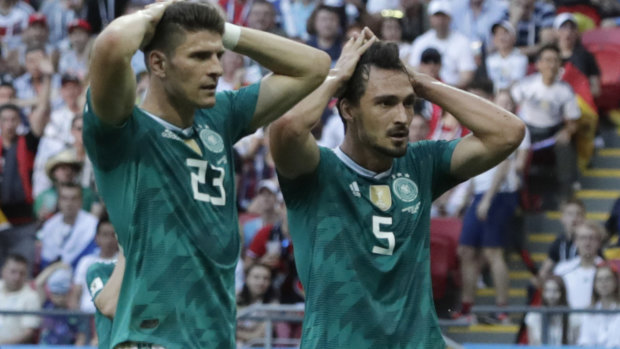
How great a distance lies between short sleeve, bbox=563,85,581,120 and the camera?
1271 centimetres

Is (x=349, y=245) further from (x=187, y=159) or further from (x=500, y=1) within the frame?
(x=500, y=1)

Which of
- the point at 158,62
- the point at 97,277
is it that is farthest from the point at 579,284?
the point at 158,62

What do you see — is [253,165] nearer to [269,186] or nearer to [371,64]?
[269,186]

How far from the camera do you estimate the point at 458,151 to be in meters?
6.12

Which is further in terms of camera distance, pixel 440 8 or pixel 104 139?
pixel 440 8

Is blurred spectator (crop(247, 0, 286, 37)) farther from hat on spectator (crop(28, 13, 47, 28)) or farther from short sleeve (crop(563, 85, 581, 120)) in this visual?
short sleeve (crop(563, 85, 581, 120))

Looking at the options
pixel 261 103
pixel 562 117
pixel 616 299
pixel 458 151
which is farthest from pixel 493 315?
pixel 261 103

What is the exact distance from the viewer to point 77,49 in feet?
48.7

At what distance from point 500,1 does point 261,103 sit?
30.5ft

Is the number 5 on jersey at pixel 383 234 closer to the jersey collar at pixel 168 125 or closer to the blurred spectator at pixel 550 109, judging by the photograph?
the jersey collar at pixel 168 125

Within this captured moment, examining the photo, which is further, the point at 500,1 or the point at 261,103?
the point at 500,1

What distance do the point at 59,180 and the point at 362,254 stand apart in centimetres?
707

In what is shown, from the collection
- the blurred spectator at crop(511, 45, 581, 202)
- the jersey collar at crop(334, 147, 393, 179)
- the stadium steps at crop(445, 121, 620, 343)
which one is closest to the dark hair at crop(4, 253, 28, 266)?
the stadium steps at crop(445, 121, 620, 343)

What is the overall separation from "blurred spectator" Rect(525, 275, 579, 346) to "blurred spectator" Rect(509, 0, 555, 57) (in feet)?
12.6
